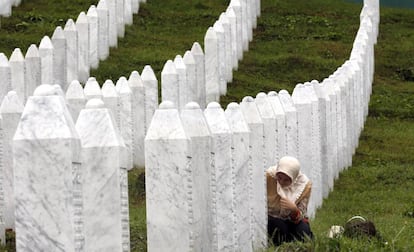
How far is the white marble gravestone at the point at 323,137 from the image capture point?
15656mm

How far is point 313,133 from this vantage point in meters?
14.8

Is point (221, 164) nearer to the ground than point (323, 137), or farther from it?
farther from it

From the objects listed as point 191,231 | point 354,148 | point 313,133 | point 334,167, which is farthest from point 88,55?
point 191,231

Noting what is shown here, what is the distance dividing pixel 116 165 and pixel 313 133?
26.9 ft

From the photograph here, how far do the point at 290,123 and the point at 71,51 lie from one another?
8934mm

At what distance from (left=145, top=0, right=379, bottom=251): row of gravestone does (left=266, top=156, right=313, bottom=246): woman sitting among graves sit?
164mm

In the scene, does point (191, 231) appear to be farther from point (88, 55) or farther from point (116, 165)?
point (88, 55)

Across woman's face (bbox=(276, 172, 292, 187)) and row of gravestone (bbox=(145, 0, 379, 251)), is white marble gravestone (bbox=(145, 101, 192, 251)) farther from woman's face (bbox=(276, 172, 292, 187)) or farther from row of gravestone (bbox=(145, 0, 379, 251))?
woman's face (bbox=(276, 172, 292, 187))

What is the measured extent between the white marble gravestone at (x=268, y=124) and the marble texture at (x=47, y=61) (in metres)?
8.29

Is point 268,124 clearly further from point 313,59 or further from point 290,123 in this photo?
point 313,59

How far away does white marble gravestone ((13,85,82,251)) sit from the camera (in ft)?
19.7

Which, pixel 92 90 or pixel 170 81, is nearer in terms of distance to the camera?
pixel 92 90

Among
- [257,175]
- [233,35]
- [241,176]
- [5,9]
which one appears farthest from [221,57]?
[241,176]

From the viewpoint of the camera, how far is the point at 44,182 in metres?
6.00
